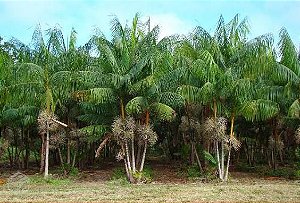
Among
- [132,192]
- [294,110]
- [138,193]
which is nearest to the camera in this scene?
[138,193]

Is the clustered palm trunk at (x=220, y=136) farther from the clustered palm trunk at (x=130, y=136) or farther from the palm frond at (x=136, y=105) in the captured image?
the palm frond at (x=136, y=105)

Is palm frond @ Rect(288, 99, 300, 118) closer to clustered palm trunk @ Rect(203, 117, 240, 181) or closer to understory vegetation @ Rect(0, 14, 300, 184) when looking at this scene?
understory vegetation @ Rect(0, 14, 300, 184)

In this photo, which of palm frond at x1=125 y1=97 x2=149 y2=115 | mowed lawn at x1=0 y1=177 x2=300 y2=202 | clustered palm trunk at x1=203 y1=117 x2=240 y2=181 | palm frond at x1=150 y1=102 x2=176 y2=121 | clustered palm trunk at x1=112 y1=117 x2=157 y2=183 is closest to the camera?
mowed lawn at x1=0 y1=177 x2=300 y2=202

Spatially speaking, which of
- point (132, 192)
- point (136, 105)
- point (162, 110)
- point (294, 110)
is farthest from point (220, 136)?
point (132, 192)

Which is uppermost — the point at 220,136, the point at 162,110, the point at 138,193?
the point at 162,110

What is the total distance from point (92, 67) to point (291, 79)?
8.12 m

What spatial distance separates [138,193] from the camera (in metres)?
14.5

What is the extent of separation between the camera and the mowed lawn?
13.2m

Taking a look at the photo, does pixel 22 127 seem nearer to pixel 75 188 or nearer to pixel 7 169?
pixel 7 169

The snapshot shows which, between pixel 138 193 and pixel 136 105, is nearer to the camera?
pixel 138 193

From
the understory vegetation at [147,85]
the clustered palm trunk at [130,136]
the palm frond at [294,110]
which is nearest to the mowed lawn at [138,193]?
the clustered palm trunk at [130,136]

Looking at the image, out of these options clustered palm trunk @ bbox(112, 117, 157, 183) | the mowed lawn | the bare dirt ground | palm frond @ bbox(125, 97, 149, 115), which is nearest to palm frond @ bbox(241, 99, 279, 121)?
the bare dirt ground

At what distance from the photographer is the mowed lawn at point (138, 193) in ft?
43.3

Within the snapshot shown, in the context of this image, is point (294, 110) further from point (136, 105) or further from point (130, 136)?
point (130, 136)
